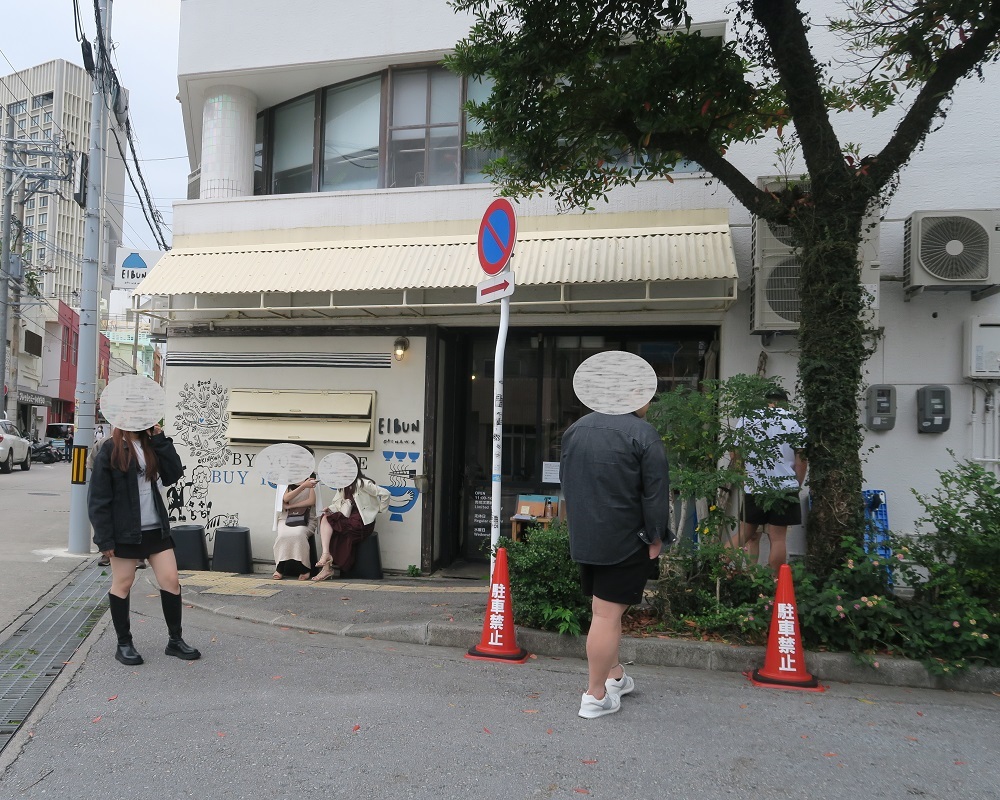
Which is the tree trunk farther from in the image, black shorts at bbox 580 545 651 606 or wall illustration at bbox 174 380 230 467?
wall illustration at bbox 174 380 230 467

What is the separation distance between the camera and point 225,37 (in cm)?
906

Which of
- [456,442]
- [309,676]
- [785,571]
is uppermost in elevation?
[456,442]

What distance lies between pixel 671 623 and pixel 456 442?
4281mm

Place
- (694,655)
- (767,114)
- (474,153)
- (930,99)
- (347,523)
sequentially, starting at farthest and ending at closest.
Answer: (474,153), (347,523), (767,114), (930,99), (694,655)

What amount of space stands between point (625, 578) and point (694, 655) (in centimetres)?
135

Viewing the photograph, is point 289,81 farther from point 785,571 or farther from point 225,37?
point 785,571

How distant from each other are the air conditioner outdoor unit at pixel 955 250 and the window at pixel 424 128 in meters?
4.81

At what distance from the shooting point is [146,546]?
15.8 feet

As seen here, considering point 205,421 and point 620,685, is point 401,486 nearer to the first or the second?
point 205,421

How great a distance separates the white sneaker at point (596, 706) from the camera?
12.9 ft

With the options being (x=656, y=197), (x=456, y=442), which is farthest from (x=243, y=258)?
(x=656, y=197)

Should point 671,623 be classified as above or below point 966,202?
below

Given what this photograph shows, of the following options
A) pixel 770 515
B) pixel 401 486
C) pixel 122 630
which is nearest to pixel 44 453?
pixel 401 486

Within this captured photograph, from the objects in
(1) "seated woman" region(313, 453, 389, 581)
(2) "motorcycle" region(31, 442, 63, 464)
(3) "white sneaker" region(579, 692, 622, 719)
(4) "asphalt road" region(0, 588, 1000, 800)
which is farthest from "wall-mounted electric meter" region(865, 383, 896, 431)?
(2) "motorcycle" region(31, 442, 63, 464)
